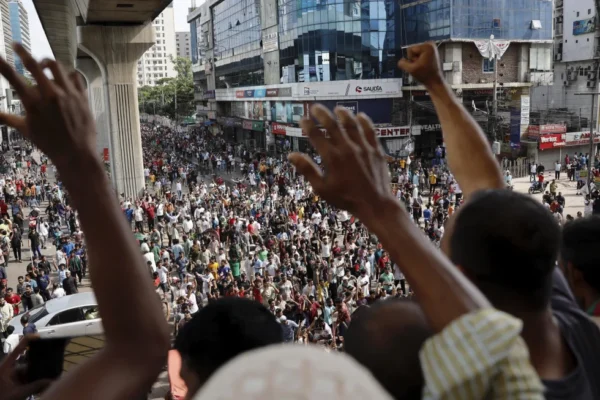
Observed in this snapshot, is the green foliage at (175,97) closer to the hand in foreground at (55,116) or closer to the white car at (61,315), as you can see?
the white car at (61,315)

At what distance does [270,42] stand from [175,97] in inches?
1247

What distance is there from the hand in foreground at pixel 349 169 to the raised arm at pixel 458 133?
0.88m

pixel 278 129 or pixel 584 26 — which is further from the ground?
pixel 584 26

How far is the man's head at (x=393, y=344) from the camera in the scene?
1.31 meters

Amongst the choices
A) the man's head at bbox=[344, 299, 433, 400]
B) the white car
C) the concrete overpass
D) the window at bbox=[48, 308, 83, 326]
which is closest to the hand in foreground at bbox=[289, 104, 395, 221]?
the man's head at bbox=[344, 299, 433, 400]

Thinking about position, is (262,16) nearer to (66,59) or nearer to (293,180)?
(66,59)

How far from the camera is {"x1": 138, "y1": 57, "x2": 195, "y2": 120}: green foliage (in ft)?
273

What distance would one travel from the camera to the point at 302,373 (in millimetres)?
816

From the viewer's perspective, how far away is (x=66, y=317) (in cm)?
995

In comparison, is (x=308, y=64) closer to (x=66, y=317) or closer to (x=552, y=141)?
(x=552, y=141)

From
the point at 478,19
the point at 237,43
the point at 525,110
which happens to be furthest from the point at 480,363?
the point at 237,43

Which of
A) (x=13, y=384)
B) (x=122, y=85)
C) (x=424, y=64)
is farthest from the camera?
(x=122, y=85)

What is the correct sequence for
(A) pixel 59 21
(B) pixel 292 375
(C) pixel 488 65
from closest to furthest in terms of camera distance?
(B) pixel 292 375, (A) pixel 59 21, (C) pixel 488 65

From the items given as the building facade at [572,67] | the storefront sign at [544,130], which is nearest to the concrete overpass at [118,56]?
the storefront sign at [544,130]
